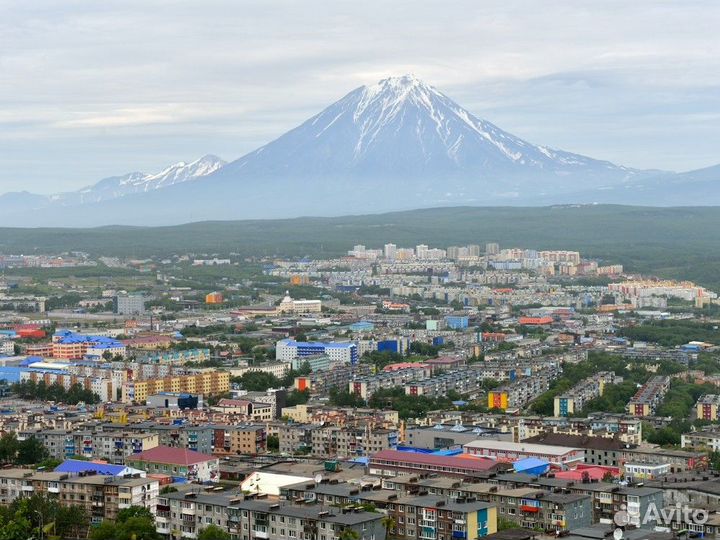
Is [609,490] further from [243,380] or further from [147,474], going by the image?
[243,380]


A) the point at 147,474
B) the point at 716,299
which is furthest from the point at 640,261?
the point at 147,474

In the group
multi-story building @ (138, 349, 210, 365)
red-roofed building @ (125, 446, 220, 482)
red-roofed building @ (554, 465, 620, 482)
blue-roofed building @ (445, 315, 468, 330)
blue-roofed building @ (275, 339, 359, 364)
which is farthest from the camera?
blue-roofed building @ (445, 315, 468, 330)

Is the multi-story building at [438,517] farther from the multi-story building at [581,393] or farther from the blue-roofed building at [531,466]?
the multi-story building at [581,393]

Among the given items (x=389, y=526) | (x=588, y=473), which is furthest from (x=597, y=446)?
(x=389, y=526)

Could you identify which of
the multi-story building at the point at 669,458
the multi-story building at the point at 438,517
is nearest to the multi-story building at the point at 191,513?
the multi-story building at the point at 438,517

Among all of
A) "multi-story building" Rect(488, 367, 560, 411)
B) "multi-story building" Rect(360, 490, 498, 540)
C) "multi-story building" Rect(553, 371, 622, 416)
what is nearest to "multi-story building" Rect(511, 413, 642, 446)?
"multi-story building" Rect(553, 371, 622, 416)

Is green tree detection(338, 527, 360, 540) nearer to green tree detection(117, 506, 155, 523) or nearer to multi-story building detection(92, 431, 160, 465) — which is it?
green tree detection(117, 506, 155, 523)
